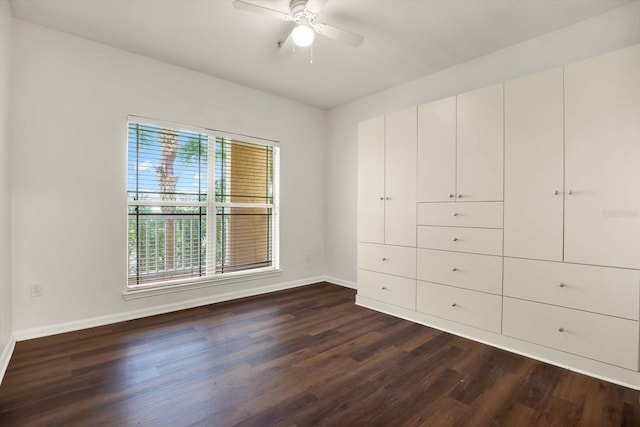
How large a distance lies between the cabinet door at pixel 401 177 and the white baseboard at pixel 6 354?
3.18 m

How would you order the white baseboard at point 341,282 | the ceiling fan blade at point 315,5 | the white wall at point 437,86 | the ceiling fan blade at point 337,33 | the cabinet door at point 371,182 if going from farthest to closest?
the white baseboard at point 341,282 → the cabinet door at point 371,182 → the white wall at point 437,86 → the ceiling fan blade at point 337,33 → the ceiling fan blade at point 315,5

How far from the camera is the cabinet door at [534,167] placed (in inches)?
86.0

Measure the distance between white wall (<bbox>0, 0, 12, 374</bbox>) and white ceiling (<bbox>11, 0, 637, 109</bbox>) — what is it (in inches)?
12.8

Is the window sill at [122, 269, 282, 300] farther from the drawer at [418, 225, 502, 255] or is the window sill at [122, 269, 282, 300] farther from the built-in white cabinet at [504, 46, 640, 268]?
the built-in white cabinet at [504, 46, 640, 268]

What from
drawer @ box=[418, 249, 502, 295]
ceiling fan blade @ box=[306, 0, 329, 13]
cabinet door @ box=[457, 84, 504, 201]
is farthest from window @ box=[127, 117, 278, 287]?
cabinet door @ box=[457, 84, 504, 201]

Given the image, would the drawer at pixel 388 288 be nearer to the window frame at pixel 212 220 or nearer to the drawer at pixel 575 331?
the drawer at pixel 575 331

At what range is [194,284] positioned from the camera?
11.2 feet

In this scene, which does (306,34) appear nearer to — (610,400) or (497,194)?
(497,194)

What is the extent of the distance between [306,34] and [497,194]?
197 cm

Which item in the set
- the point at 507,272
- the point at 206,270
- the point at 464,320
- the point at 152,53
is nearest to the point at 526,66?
the point at 507,272

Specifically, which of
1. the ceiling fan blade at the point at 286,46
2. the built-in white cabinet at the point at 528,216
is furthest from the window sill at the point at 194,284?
the ceiling fan blade at the point at 286,46

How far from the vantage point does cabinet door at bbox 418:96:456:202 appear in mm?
2760

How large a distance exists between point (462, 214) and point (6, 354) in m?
3.67

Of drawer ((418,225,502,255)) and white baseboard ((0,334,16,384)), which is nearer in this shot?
white baseboard ((0,334,16,384))
